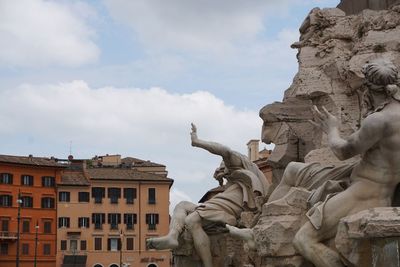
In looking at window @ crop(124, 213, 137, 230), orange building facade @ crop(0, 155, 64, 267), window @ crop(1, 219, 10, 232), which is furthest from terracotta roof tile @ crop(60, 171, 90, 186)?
window @ crop(1, 219, 10, 232)

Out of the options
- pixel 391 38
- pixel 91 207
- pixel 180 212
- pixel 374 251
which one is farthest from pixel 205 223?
pixel 91 207

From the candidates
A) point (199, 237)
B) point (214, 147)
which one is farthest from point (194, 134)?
point (199, 237)

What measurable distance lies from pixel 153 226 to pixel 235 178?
227ft

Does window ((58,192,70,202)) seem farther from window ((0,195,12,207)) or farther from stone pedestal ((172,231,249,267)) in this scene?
stone pedestal ((172,231,249,267))

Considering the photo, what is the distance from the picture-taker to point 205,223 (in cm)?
1198

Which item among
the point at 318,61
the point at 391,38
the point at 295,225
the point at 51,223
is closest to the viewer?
the point at 295,225

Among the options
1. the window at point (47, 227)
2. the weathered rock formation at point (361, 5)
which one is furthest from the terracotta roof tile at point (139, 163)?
the weathered rock formation at point (361, 5)

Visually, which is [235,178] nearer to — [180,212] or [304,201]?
[180,212]

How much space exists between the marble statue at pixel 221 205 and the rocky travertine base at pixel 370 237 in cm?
370

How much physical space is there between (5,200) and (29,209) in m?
2.43

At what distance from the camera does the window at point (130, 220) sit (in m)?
80.3

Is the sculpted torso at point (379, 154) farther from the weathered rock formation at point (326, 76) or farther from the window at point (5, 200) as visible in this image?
the window at point (5, 200)

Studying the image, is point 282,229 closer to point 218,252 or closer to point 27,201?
point 218,252

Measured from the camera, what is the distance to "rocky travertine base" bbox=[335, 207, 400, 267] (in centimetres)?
759
